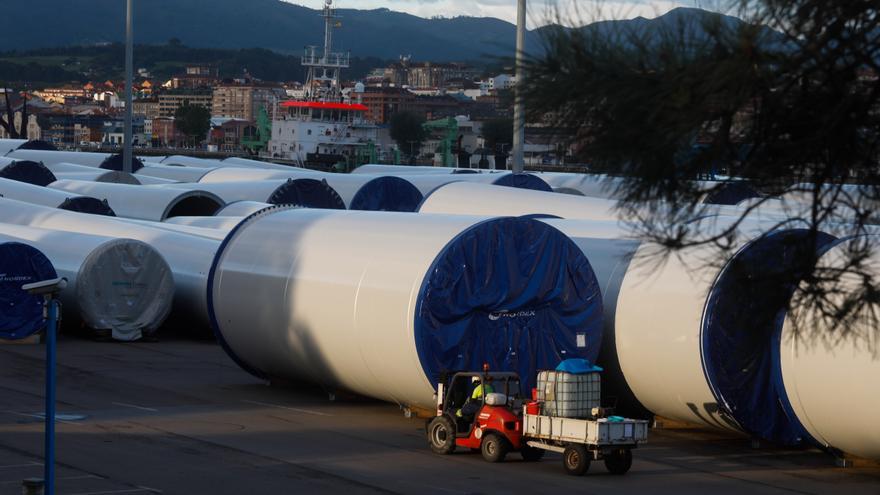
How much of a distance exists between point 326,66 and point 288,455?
59.4 meters

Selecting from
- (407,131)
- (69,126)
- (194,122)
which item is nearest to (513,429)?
(407,131)

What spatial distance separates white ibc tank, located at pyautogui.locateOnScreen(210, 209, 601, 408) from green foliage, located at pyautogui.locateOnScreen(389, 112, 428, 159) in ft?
313

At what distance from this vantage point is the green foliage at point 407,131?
4515 inches

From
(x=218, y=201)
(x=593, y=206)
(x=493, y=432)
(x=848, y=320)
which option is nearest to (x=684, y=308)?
(x=493, y=432)

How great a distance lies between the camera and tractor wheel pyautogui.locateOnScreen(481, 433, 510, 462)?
14.2 meters

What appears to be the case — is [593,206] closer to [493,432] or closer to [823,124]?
[493,432]

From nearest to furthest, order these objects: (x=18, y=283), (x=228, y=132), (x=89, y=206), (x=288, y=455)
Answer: (x=288, y=455)
(x=18, y=283)
(x=89, y=206)
(x=228, y=132)

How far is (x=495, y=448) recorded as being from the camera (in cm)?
1423

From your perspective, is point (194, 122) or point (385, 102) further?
point (385, 102)

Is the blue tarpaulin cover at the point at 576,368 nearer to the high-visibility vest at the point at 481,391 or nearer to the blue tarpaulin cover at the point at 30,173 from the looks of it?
the high-visibility vest at the point at 481,391

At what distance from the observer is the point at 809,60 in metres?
5.56

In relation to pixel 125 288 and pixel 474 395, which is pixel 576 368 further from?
pixel 125 288

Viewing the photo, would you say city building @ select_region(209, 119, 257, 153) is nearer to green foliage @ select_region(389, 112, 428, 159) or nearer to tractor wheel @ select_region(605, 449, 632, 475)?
green foliage @ select_region(389, 112, 428, 159)

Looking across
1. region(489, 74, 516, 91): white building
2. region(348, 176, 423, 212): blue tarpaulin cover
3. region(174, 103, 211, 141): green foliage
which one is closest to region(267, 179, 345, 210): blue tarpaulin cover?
region(348, 176, 423, 212): blue tarpaulin cover
